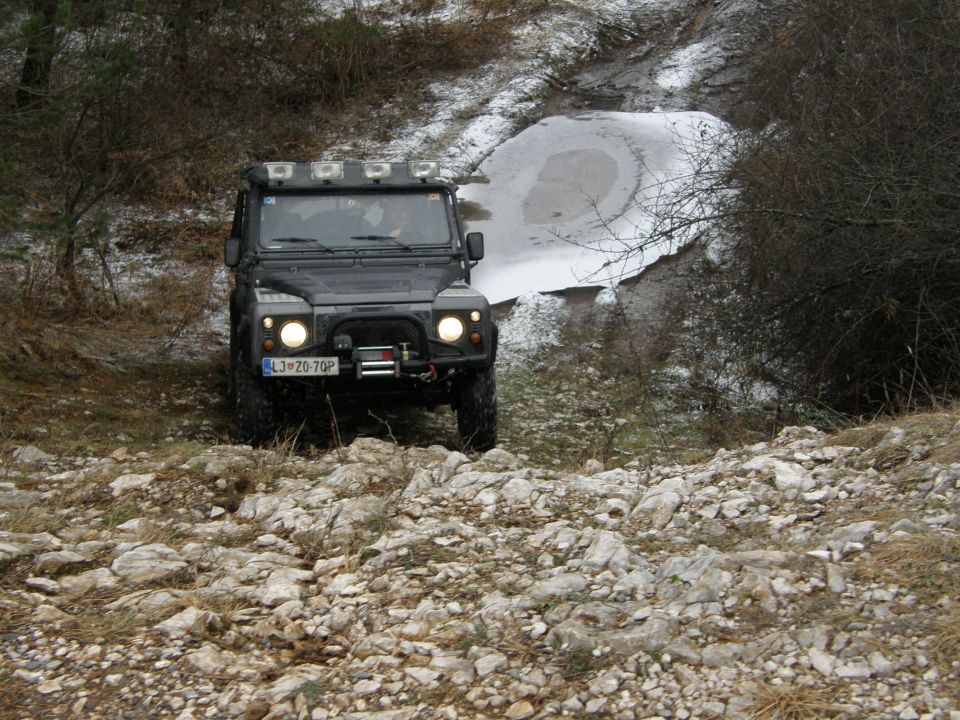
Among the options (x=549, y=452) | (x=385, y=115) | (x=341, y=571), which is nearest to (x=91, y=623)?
(x=341, y=571)

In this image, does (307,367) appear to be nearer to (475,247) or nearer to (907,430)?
(475,247)

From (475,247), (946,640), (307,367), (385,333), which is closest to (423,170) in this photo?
(475,247)

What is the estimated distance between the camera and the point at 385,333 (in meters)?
5.95

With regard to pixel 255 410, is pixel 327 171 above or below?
above

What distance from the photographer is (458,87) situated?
15.0 metres

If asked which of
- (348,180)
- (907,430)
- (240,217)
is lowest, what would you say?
(907,430)

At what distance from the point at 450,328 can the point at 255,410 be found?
4.17 feet

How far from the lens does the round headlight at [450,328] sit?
6.00 m

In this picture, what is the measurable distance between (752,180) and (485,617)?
4.44m

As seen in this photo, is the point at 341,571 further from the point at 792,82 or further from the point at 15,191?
the point at 792,82

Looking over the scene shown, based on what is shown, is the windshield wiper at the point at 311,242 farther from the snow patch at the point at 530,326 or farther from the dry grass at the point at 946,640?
the dry grass at the point at 946,640

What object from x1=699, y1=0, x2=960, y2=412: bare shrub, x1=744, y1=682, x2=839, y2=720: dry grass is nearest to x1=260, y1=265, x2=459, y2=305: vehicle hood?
x1=699, y1=0, x2=960, y2=412: bare shrub

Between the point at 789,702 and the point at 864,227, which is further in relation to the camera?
the point at 864,227

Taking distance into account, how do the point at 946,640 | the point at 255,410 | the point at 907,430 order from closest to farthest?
the point at 946,640, the point at 907,430, the point at 255,410
